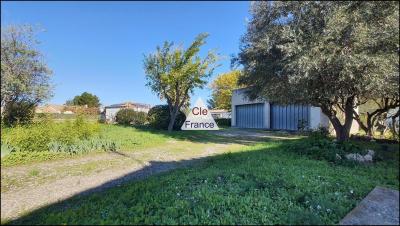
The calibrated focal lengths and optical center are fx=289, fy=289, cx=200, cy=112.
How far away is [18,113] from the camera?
3279 millimetres

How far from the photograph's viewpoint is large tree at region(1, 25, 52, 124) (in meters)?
2.74

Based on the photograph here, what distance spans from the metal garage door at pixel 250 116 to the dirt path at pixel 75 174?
53.5 feet

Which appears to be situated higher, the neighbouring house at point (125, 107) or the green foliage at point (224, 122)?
the neighbouring house at point (125, 107)

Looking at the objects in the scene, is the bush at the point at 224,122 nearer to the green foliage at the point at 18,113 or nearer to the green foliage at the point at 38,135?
the green foliage at the point at 38,135

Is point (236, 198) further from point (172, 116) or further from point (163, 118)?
point (163, 118)

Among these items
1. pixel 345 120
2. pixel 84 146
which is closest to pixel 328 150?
pixel 345 120

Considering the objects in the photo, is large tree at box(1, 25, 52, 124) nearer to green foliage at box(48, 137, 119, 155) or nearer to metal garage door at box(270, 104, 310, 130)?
green foliage at box(48, 137, 119, 155)

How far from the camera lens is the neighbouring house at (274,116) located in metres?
19.6

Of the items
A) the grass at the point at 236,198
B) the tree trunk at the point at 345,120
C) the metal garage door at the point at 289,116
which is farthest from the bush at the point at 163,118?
the grass at the point at 236,198

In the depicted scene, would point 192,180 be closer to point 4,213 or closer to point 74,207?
point 74,207

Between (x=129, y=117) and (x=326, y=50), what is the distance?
61.1 ft

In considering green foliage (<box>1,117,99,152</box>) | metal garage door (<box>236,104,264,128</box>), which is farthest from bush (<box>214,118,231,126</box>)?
green foliage (<box>1,117,99,152</box>)

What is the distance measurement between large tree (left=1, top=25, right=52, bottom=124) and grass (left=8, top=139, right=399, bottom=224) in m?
1.22

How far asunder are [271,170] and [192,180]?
1782 millimetres
